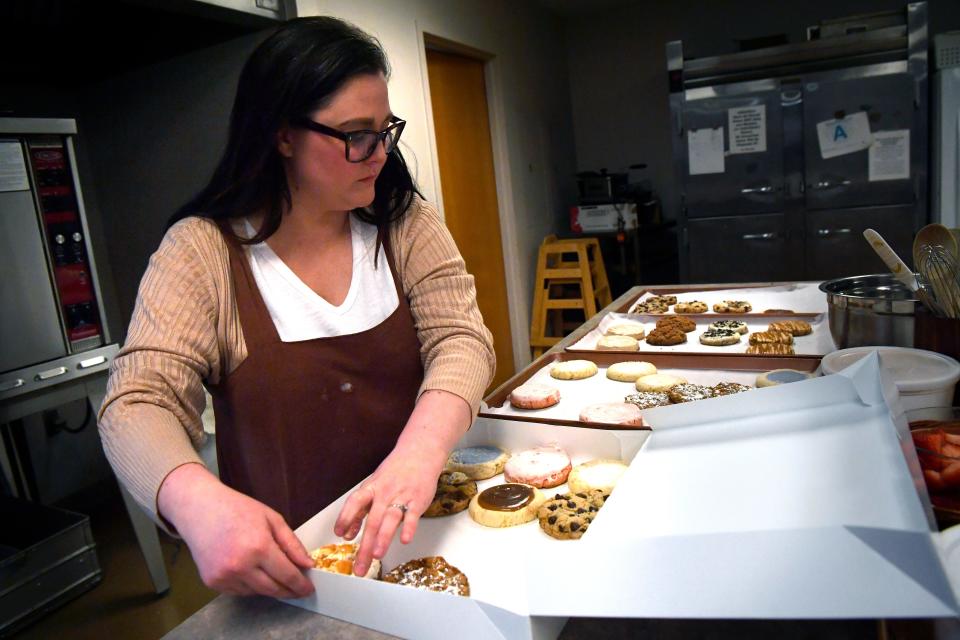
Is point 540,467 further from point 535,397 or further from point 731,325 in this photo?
point 731,325

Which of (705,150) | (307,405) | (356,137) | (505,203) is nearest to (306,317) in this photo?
(307,405)

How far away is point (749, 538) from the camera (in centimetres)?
50

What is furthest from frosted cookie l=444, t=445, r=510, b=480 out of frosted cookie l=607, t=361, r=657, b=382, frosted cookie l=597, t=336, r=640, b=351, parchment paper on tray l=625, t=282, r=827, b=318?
parchment paper on tray l=625, t=282, r=827, b=318

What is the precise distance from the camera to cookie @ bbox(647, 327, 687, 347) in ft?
6.58

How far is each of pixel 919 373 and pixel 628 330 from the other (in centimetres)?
110

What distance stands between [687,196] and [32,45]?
349 centimetres

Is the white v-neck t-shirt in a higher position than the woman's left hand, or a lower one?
higher

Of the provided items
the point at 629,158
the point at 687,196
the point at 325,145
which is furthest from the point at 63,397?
the point at 629,158

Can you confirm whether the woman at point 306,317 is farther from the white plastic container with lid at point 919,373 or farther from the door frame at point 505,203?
the door frame at point 505,203

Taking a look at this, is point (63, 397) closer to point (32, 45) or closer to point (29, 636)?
point (29, 636)

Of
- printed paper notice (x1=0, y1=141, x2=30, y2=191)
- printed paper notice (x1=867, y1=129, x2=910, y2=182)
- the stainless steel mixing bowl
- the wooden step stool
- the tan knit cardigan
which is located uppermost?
printed paper notice (x1=0, y1=141, x2=30, y2=191)

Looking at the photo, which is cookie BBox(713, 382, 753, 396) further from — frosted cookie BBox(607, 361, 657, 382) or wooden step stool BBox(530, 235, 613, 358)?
wooden step stool BBox(530, 235, 613, 358)

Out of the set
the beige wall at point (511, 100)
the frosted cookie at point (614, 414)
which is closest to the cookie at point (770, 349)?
the frosted cookie at point (614, 414)

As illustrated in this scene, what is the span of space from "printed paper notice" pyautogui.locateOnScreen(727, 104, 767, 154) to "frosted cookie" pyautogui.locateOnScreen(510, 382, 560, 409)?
304cm
